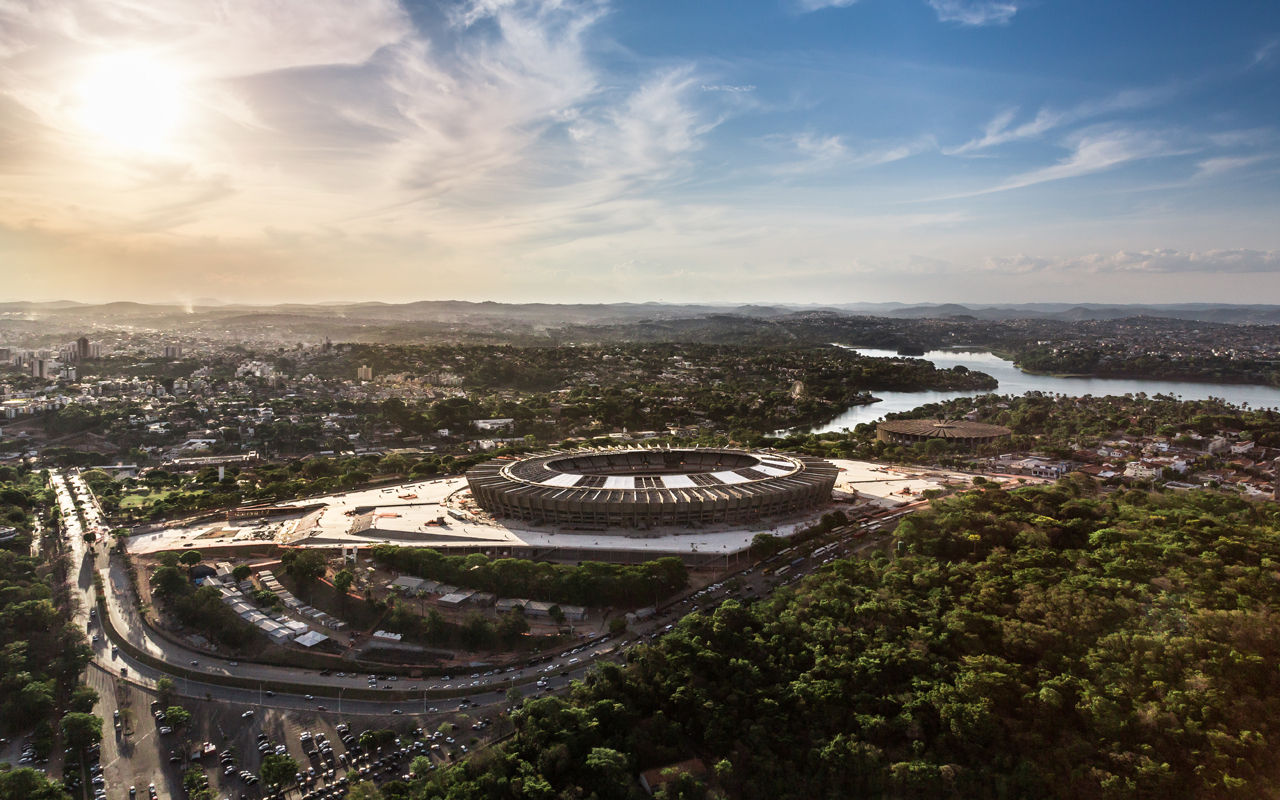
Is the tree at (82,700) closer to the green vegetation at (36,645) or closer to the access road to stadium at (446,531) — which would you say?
the green vegetation at (36,645)

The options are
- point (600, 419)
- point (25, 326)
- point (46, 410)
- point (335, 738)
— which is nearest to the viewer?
point (335, 738)

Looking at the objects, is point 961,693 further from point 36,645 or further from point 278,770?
point 36,645

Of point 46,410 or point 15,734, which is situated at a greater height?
point 46,410

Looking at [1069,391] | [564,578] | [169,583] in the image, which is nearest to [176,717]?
[169,583]

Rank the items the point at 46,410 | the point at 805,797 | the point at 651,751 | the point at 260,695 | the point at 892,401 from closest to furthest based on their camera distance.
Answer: the point at 805,797 → the point at 651,751 → the point at 260,695 → the point at 46,410 → the point at 892,401

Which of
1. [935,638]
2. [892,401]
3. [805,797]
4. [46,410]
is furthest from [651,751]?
[892,401]

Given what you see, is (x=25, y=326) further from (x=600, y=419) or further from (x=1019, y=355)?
(x=1019, y=355)

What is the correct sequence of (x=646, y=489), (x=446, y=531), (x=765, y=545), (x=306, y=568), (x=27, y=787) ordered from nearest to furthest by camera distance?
(x=27, y=787) < (x=306, y=568) < (x=765, y=545) < (x=446, y=531) < (x=646, y=489)
